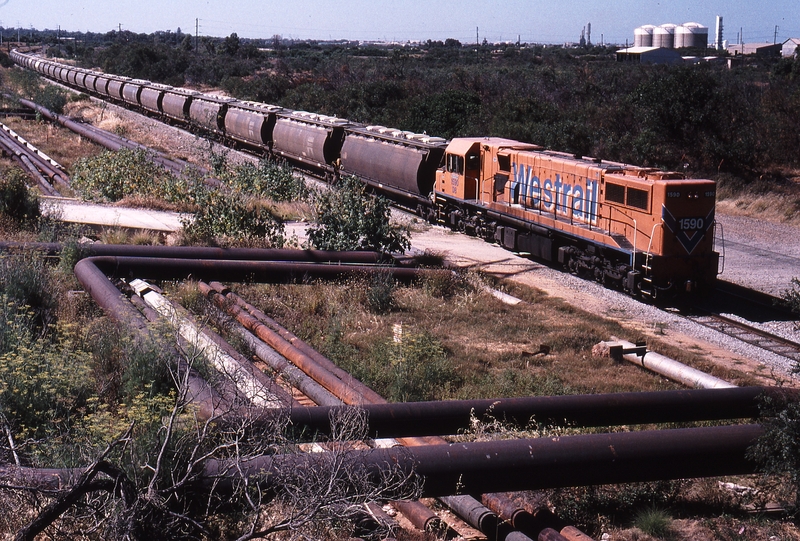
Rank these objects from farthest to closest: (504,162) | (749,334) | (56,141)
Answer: (56,141) < (504,162) < (749,334)

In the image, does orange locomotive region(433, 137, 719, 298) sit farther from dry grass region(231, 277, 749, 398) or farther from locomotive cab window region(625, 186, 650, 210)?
dry grass region(231, 277, 749, 398)

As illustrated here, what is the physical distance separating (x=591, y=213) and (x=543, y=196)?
8.32ft

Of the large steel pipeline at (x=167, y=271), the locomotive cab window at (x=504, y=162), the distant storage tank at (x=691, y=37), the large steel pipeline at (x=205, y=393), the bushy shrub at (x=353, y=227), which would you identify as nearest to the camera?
the large steel pipeline at (x=205, y=393)

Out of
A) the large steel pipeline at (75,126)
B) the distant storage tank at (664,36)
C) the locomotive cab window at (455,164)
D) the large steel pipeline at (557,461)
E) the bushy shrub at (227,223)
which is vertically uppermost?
the distant storage tank at (664,36)

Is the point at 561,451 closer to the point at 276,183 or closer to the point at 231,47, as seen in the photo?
the point at 276,183

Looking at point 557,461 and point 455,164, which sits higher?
point 455,164

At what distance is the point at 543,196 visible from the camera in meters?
23.3

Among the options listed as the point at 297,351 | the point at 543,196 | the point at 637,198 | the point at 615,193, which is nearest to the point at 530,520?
the point at 297,351

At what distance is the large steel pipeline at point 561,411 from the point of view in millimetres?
9164

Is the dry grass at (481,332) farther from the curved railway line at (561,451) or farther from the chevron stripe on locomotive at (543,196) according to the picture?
the chevron stripe on locomotive at (543,196)

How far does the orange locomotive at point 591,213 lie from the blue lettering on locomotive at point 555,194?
3 cm

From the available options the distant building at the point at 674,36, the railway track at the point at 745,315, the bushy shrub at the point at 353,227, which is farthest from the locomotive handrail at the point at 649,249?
the distant building at the point at 674,36

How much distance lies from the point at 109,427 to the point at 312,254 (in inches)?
459

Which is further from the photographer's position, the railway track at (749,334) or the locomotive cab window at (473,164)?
the locomotive cab window at (473,164)
